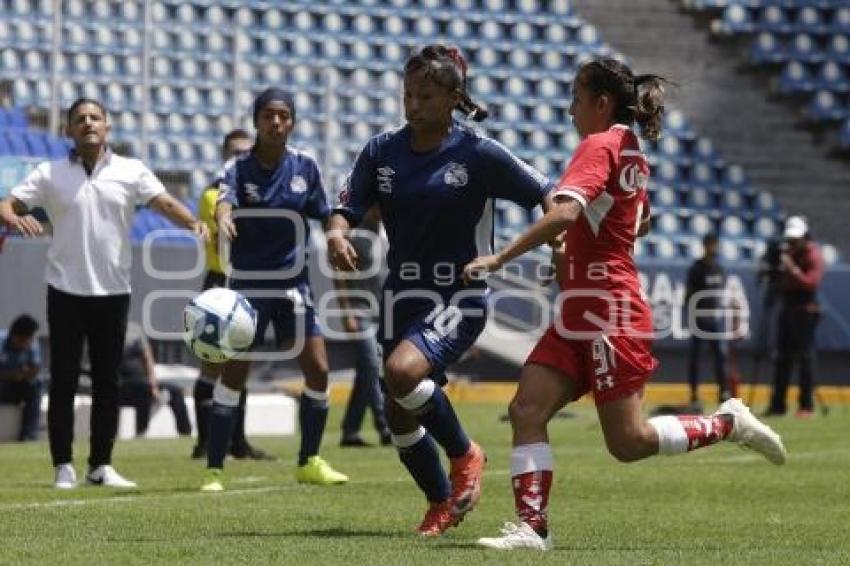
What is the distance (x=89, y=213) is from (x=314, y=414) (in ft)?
5.50

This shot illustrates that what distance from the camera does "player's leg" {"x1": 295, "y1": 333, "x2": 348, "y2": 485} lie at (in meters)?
11.8

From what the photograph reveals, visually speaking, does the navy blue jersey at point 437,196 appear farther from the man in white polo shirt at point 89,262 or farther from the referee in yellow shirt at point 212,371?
the referee in yellow shirt at point 212,371

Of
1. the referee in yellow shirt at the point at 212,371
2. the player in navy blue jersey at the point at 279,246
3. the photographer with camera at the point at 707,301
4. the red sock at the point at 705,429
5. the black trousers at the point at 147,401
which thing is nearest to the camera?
the red sock at the point at 705,429

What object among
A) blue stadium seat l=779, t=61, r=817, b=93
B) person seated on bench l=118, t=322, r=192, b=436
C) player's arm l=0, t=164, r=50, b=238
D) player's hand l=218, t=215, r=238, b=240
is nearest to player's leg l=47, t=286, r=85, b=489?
player's arm l=0, t=164, r=50, b=238

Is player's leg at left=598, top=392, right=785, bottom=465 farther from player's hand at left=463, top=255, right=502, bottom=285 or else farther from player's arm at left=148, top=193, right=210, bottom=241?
player's arm at left=148, top=193, right=210, bottom=241

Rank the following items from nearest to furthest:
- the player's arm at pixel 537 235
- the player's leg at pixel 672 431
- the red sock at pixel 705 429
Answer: the player's arm at pixel 537 235
the player's leg at pixel 672 431
the red sock at pixel 705 429

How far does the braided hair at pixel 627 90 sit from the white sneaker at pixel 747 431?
1.17 m

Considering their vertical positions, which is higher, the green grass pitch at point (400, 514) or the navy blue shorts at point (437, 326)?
the navy blue shorts at point (437, 326)

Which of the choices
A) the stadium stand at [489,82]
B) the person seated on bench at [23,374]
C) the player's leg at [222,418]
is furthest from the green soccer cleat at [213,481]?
the stadium stand at [489,82]

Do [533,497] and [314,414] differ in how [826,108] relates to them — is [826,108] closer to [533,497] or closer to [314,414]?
[314,414]

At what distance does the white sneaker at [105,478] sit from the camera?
11629mm

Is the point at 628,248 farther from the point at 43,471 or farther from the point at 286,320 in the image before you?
the point at 43,471

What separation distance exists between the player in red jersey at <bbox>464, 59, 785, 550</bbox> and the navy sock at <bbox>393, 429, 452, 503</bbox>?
95cm

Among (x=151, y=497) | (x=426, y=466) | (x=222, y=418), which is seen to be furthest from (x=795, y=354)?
(x=426, y=466)
